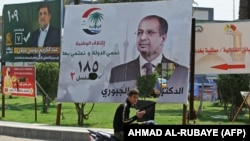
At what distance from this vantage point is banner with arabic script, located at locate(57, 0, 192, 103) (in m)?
13.4

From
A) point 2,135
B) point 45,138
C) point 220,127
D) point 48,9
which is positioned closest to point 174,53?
point 45,138

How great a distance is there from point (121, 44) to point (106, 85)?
1.17m

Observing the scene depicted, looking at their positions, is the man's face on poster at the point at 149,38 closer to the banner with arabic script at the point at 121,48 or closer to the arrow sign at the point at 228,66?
the banner with arabic script at the point at 121,48

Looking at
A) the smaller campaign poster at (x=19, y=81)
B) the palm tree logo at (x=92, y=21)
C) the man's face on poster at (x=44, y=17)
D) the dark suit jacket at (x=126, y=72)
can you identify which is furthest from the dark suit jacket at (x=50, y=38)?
the dark suit jacket at (x=126, y=72)

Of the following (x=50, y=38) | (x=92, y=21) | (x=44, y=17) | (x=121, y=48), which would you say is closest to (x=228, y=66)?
(x=121, y=48)

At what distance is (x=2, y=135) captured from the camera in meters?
14.2

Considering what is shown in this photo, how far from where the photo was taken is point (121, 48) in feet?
46.5

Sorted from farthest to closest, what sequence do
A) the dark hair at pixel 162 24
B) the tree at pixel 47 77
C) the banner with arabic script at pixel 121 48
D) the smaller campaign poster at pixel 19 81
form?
1. the tree at pixel 47 77
2. the smaller campaign poster at pixel 19 81
3. the dark hair at pixel 162 24
4. the banner with arabic script at pixel 121 48

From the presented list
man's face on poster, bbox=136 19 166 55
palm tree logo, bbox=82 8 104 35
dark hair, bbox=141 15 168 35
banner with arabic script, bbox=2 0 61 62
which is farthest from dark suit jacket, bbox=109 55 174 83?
banner with arabic script, bbox=2 0 61 62

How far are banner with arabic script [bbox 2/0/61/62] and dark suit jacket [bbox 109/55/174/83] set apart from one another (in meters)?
10.2

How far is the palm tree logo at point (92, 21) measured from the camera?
14521 mm

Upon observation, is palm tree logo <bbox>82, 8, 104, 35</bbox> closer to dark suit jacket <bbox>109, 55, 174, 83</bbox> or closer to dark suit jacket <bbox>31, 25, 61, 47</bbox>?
dark suit jacket <bbox>109, 55, 174, 83</bbox>

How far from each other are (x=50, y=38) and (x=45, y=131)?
12.0m

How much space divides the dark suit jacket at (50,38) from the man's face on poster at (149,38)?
1119 cm
